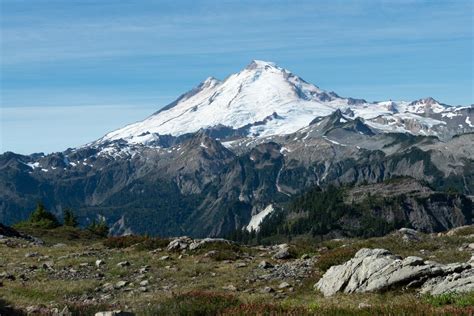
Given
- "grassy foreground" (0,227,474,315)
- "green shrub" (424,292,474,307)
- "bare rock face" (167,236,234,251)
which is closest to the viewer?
"green shrub" (424,292,474,307)

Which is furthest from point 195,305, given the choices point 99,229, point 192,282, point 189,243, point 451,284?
point 99,229

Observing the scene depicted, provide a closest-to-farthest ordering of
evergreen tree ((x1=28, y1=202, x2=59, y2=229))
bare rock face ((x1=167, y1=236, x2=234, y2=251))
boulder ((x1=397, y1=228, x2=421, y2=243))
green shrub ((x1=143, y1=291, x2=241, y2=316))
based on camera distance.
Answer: green shrub ((x1=143, y1=291, x2=241, y2=316)) < bare rock face ((x1=167, y1=236, x2=234, y2=251)) < boulder ((x1=397, y1=228, x2=421, y2=243)) < evergreen tree ((x1=28, y1=202, x2=59, y2=229))

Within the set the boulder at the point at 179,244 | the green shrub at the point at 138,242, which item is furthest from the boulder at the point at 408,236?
the green shrub at the point at 138,242

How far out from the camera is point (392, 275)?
68.9 feet

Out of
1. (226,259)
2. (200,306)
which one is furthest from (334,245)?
(200,306)

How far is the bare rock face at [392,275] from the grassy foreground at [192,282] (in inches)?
24.2

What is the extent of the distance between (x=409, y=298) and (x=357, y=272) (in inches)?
132

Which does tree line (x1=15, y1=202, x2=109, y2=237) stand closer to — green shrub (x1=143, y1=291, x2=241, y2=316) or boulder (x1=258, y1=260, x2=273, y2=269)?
boulder (x1=258, y1=260, x2=273, y2=269)

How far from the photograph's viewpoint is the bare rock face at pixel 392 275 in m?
20.1

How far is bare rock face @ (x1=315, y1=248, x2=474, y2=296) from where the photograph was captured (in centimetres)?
2012

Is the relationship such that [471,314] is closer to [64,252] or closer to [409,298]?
[409,298]

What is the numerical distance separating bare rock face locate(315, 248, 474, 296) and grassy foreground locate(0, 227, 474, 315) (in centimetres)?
61

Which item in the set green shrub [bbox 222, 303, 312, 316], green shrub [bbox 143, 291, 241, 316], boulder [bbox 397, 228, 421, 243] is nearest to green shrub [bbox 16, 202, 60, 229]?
boulder [bbox 397, 228, 421, 243]

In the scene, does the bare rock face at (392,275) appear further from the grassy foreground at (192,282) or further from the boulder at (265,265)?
the boulder at (265,265)
